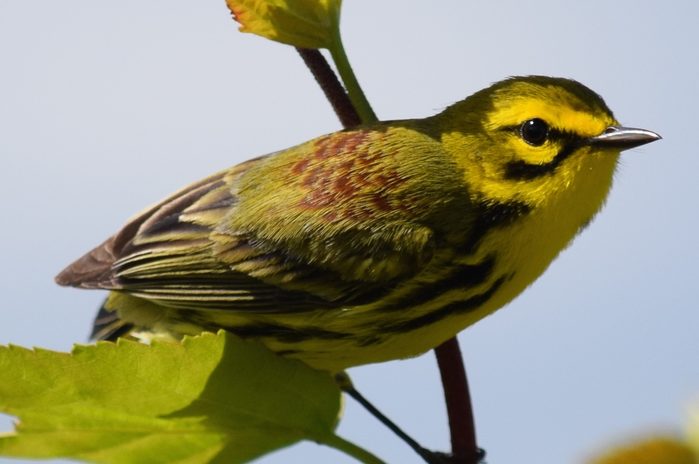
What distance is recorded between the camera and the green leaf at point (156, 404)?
1599mm

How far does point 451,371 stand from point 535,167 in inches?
45.1

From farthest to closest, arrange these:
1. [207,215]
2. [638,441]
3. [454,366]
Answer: [207,215]
[454,366]
[638,441]

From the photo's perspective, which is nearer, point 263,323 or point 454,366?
point 454,366

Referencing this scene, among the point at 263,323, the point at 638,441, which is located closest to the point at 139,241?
the point at 263,323

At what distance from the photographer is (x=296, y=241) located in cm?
291

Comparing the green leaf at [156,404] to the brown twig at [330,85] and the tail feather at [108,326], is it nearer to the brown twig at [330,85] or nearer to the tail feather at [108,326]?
the brown twig at [330,85]

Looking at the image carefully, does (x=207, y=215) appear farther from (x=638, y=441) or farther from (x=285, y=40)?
(x=638, y=441)

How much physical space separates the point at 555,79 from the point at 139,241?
1428 mm

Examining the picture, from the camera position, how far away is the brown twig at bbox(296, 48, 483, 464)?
1.69 metres

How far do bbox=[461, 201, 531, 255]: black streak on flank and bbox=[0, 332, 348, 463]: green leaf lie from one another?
1.08 m

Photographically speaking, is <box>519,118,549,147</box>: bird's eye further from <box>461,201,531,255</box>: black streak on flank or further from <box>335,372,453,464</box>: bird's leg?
<box>335,372,453,464</box>: bird's leg

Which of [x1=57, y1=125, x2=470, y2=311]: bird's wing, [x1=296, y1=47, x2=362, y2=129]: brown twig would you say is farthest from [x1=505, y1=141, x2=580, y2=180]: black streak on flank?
[x1=296, y1=47, x2=362, y2=129]: brown twig

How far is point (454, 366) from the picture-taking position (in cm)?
185

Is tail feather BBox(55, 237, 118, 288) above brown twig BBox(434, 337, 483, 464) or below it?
above
